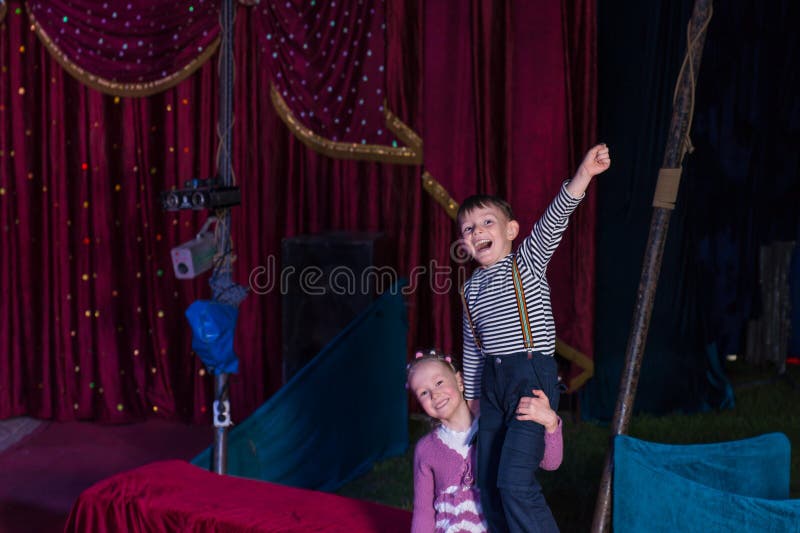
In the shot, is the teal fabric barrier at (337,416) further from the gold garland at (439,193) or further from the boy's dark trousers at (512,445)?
the boy's dark trousers at (512,445)

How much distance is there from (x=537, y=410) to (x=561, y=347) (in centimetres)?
238

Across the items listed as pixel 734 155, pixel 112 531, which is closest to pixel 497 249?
pixel 112 531

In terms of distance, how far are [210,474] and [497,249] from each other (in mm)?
1054

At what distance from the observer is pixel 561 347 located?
4.27 m

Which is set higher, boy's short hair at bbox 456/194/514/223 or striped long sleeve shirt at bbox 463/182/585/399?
boy's short hair at bbox 456/194/514/223

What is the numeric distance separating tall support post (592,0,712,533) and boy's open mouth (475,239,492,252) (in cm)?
49

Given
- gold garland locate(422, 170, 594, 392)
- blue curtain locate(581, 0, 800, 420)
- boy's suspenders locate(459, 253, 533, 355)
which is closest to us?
boy's suspenders locate(459, 253, 533, 355)

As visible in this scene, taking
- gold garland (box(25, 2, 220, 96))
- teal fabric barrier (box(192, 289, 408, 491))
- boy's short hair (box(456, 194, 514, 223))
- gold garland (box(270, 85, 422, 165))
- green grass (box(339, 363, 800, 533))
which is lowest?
green grass (box(339, 363, 800, 533))

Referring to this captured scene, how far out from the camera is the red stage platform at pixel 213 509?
2.18 m

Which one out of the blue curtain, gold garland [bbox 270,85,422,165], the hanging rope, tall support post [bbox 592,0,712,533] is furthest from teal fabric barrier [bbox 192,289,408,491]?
tall support post [bbox 592,0,712,533]

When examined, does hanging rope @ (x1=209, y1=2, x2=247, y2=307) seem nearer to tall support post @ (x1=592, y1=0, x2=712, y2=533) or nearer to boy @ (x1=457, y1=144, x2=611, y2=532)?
boy @ (x1=457, y1=144, x2=611, y2=532)

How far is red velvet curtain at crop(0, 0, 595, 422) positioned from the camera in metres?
4.19

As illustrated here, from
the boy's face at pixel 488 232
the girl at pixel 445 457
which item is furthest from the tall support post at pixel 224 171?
the boy's face at pixel 488 232

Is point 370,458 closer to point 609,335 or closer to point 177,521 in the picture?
point 609,335
